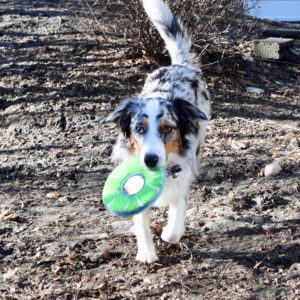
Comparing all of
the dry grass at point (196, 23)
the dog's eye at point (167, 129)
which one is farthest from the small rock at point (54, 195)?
the dry grass at point (196, 23)

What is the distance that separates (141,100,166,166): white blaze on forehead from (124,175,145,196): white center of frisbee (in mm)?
277

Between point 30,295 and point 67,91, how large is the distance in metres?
3.83

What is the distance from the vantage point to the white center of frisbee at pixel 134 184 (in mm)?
3978

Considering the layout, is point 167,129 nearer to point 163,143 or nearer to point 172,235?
point 163,143

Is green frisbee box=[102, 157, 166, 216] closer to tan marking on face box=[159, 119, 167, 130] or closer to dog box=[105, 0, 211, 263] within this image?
dog box=[105, 0, 211, 263]

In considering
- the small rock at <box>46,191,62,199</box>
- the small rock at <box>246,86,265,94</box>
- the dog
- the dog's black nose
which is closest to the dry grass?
the small rock at <box>246,86,265,94</box>

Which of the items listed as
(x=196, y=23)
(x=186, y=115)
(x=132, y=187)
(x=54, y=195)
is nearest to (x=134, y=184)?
(x=132, y=187)

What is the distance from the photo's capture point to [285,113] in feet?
22.8

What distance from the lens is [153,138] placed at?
148 inches

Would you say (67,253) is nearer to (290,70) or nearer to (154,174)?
(154,174)

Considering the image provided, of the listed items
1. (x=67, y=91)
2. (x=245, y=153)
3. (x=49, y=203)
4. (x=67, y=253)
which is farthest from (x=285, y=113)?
(x=67, y=253)

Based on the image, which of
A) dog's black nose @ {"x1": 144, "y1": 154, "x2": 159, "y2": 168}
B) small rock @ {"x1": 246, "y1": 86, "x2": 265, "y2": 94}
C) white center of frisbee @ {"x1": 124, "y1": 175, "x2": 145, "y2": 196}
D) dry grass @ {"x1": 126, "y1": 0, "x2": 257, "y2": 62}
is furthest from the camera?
small rock @ {"x1": 246, "y1": 86, "x2": 265, "y2": 94}

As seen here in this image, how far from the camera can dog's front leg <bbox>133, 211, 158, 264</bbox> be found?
4.03 metres

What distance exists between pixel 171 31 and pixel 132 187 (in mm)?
2234
